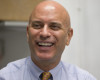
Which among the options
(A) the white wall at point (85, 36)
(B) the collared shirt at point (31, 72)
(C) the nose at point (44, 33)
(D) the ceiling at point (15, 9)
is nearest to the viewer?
(C) the nose at point (44, 33)

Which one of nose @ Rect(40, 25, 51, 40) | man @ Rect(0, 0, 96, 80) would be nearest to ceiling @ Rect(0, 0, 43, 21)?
man @ Rect(0, 0, 96, 80)

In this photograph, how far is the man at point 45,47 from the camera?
3.69 feet

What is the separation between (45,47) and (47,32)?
9 cm

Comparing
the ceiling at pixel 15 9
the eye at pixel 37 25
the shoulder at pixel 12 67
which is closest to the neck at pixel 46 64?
the shoulder at pixel 12 67

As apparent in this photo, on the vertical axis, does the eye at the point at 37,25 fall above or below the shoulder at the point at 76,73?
above

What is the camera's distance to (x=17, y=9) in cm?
161

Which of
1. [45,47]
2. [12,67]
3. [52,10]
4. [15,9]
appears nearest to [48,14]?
[52,10]

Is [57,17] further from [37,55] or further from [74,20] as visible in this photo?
[74,20]

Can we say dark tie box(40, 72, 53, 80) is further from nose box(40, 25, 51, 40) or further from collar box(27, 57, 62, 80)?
nose box(40, 25, 51, 40)

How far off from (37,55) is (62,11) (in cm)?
34

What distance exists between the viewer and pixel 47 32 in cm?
111

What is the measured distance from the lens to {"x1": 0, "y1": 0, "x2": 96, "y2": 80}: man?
1.12m

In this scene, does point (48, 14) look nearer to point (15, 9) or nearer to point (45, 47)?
point (45, 47)

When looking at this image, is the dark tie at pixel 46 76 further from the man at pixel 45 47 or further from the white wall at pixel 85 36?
the white wall at pixel 85 36
